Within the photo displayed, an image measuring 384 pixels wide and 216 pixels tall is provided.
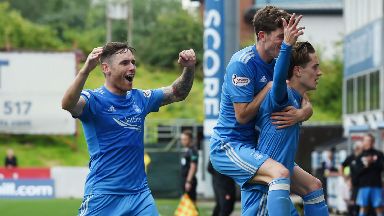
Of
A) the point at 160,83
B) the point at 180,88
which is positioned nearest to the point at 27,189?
the point at 160,83

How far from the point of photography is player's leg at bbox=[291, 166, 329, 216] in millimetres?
9711

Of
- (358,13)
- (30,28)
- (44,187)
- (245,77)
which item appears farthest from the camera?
(30,28)

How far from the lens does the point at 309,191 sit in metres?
9.73

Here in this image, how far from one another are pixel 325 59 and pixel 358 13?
76.1ft

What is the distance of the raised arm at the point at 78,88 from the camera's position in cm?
906

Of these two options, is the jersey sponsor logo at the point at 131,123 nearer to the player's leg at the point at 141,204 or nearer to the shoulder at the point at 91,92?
the shoulder at the point at 91,92

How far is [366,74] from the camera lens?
1663 inches

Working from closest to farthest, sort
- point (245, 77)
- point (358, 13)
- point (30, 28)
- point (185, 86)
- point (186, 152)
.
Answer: point (245, 77) → point (185, 86) → point (186, 152) → point (358, 13) → point (30, 28)

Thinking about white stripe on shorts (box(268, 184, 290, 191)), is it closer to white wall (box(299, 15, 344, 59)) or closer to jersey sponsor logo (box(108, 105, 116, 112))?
jersey sponsor logo (box(108, 105, 116, 112))

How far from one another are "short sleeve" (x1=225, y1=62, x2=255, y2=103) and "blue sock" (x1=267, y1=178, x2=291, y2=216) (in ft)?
2.37

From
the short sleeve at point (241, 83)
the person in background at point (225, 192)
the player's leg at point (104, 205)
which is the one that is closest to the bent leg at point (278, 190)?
the short sleeve at point (241, 83)

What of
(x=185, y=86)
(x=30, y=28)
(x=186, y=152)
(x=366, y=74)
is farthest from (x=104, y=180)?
(x=30, y=28)

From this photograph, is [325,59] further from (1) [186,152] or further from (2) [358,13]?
(1) [186,152]

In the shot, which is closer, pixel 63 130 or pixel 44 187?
pixel 44 187
